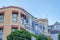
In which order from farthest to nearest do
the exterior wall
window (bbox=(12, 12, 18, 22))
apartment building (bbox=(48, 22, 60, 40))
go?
apartment building (bbox=(48, 22, 60, 40)) < window (bbox=(12, 12, 18, 22)) < the exterior wall

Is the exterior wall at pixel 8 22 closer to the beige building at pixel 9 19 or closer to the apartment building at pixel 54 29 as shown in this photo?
the beige building at pixel 9 19

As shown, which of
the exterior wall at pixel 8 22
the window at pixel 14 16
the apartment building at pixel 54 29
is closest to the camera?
the exterior wall at pixel 8 22

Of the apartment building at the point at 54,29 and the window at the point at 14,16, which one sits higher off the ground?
the window at the point at 14,16

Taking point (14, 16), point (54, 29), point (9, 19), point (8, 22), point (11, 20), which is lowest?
point (54, 29)

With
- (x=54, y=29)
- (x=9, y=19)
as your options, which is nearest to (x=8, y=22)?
(x=9, y=19)

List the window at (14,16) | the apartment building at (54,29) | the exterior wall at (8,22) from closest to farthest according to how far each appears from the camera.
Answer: the exterior wall at (8,22) < the window at (14,16) < the apartment building at (54,29)

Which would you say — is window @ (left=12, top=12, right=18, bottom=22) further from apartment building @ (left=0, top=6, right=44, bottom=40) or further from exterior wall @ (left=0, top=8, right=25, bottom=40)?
exterior wall @ (left=0, top=8, right=25, bottom=40)

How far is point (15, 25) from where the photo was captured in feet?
103

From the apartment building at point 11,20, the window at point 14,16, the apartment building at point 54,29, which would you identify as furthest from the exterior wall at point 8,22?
the apartment building at point 54,29

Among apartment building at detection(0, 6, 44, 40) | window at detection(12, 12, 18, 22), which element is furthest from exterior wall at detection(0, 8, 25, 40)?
window at detection(12, 12, 18, 22)

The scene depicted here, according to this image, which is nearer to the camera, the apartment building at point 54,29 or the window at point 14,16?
the window at point 14,16

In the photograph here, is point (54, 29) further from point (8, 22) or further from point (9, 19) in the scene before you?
point (8, 22)

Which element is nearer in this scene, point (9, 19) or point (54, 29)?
point (9, 19)

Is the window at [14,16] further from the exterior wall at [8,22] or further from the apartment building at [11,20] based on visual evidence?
the exterior wall at [8,22]
